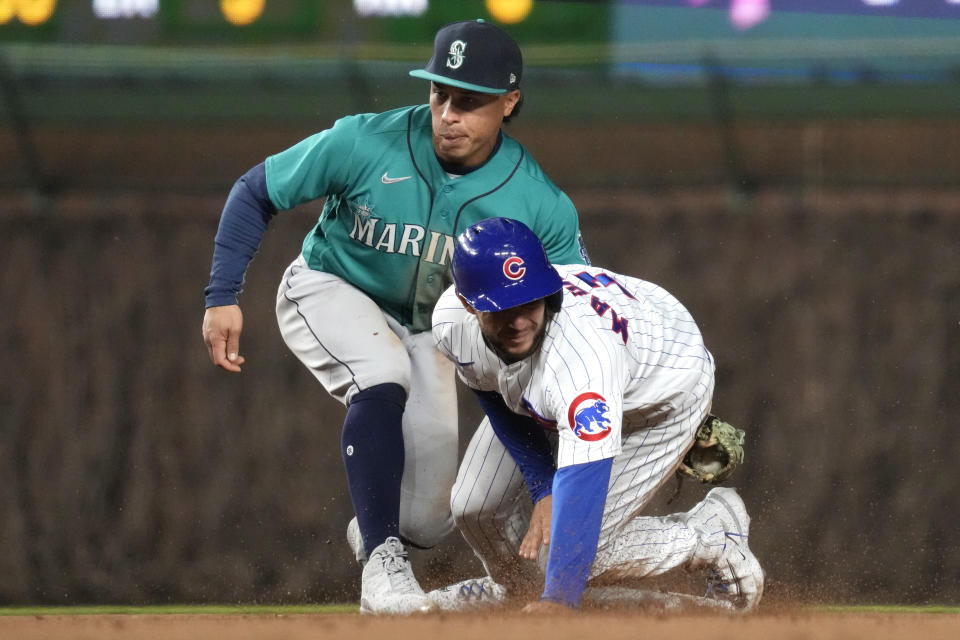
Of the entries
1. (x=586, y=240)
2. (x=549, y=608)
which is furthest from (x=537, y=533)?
(x=586, y=240)

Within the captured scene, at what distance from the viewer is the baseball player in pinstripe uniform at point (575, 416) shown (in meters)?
2.88

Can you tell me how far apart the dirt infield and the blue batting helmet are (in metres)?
0.76

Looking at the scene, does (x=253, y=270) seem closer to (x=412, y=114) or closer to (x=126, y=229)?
(x=126, y=229)

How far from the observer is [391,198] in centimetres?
367

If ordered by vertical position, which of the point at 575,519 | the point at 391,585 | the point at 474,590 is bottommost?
the point at 474,590

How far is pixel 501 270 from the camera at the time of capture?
2.98 meters

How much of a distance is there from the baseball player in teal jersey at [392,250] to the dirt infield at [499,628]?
0.55 metres

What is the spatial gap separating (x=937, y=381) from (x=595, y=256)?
2069mm

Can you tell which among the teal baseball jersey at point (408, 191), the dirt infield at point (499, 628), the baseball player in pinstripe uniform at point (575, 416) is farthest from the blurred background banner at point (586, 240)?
the dirt infield at point (499, 628)

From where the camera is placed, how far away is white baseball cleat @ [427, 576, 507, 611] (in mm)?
3924

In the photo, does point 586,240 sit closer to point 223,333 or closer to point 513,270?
point 223,333

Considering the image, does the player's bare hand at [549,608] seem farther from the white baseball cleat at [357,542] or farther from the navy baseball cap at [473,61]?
the navy baseball cap at [473,61]

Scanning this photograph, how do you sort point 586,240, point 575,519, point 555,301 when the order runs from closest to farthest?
point 575,519, point 555,301, point 586,240

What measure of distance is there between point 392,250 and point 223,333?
58 centimetres
